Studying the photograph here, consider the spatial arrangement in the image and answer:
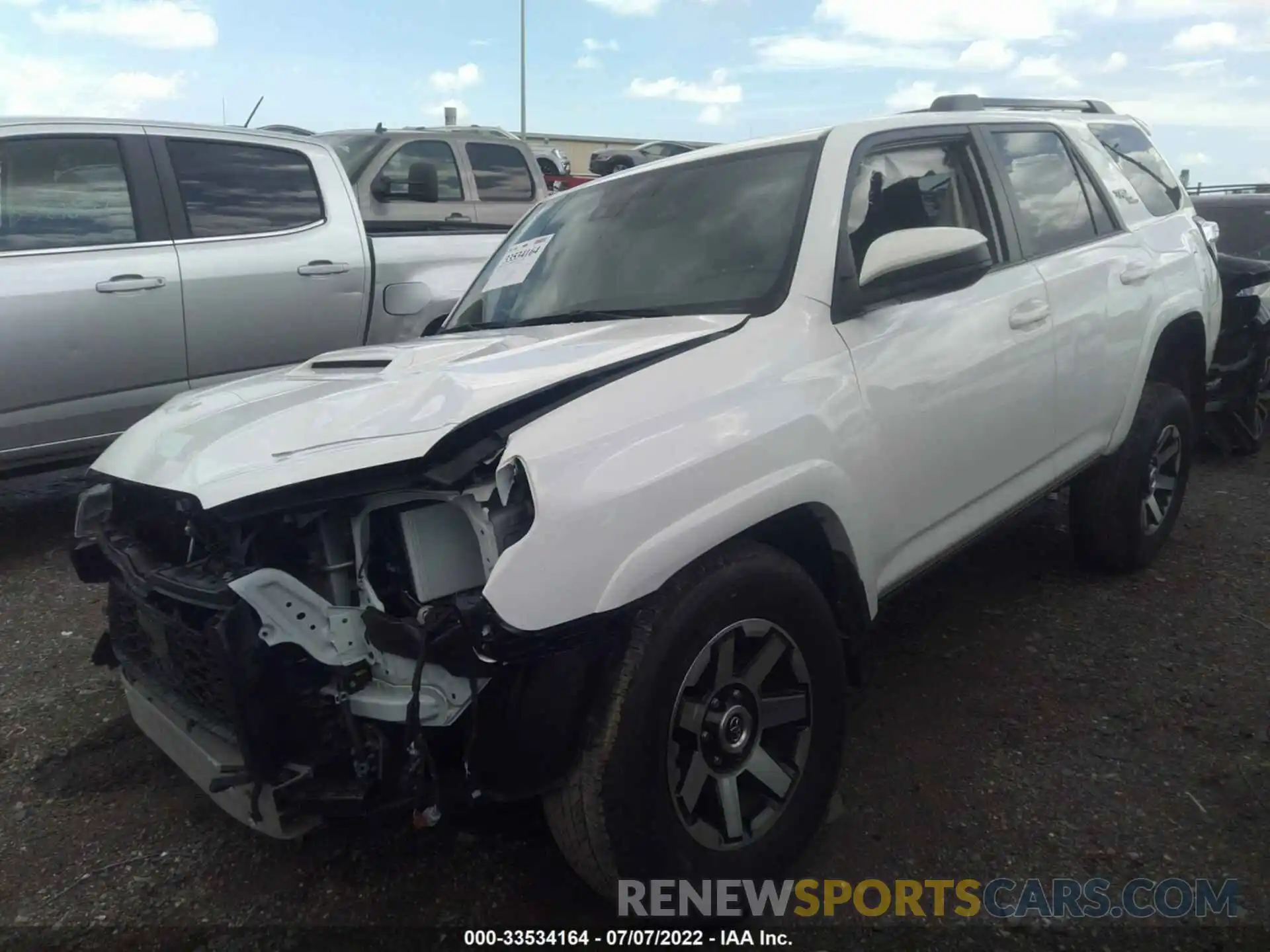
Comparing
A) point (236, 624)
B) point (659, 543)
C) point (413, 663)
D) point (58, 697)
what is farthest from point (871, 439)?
point (58, 697)

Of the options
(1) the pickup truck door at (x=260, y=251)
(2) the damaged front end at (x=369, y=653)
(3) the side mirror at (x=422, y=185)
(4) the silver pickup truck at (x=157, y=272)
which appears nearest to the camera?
(2) the damaged front end at (x=369, y=653)

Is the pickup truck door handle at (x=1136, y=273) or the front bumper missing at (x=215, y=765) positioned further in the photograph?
the pickup truck door handle at (x=1136, y=273)

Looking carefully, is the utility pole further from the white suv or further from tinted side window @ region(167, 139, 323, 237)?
the white suv

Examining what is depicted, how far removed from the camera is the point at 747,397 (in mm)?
2297

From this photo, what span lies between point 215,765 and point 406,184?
628 centimetres

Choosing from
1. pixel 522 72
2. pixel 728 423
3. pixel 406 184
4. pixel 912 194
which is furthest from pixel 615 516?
pixel 522 72

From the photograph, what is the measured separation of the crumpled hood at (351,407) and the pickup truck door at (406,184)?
537cm

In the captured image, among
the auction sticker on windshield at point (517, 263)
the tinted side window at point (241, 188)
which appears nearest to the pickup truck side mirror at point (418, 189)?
the tinted side window at point (241, 188)

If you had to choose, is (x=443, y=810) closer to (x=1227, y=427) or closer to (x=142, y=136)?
(x=142, y=136)

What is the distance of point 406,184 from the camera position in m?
7.66

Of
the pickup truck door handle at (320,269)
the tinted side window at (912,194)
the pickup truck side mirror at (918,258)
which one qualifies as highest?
the tinted side window at (912,194)

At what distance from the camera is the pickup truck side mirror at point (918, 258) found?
256 centimetres

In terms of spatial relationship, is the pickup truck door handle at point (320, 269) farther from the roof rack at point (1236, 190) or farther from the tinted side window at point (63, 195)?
the roof rack at point (1236, 190)

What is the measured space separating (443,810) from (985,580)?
304 cm
